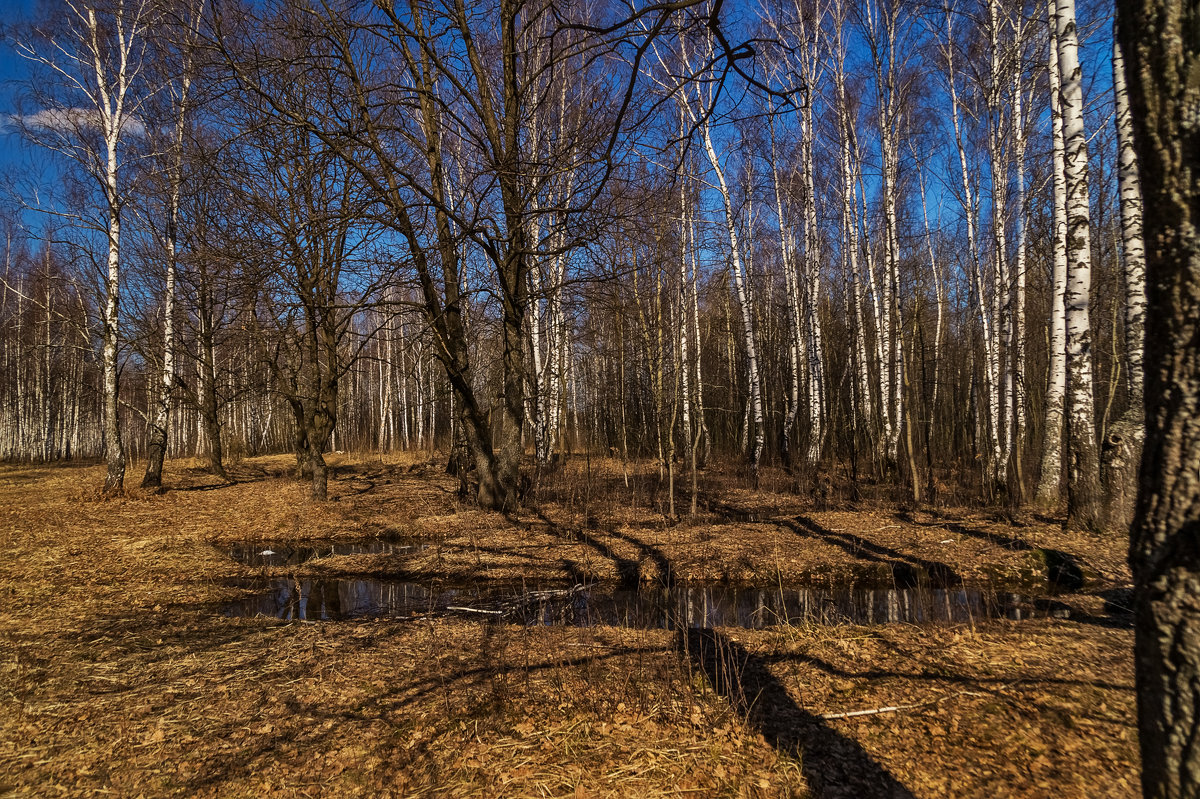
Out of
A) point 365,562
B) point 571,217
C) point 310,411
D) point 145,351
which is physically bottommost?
point 365,562

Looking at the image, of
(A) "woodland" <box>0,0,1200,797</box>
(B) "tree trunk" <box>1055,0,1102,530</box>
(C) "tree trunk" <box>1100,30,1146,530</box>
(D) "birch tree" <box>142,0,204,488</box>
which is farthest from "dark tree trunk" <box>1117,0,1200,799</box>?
(D) "birch tree" <box>142,0,204,488</box>

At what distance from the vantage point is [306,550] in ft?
30.3

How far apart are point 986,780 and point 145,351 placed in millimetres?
16359

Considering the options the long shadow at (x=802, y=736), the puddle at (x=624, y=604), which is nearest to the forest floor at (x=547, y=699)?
the long shadow at (x=802, y=736)

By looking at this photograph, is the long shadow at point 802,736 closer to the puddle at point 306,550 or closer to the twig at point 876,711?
the twig at point 876,711

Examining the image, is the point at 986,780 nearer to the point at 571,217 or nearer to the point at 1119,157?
the point at 571,217

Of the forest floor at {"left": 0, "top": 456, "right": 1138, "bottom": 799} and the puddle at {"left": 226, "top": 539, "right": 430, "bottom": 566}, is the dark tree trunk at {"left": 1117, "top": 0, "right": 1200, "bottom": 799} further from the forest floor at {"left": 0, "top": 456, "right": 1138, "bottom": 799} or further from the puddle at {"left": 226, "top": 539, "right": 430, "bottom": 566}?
the puddle at {"left": 226, "top": 539, "right": 430, "bottom": 566}

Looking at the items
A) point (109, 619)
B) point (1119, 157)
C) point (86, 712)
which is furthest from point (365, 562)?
point (1119, 157)

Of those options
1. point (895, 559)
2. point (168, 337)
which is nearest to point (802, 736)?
point (895, 559)

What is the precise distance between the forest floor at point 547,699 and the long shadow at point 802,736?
0.05 feet

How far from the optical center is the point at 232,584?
7105mm

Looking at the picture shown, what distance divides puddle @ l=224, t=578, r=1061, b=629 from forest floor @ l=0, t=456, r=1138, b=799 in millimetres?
506

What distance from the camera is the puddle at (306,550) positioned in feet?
27.9

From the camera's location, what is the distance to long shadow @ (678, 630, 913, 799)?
2.72m
